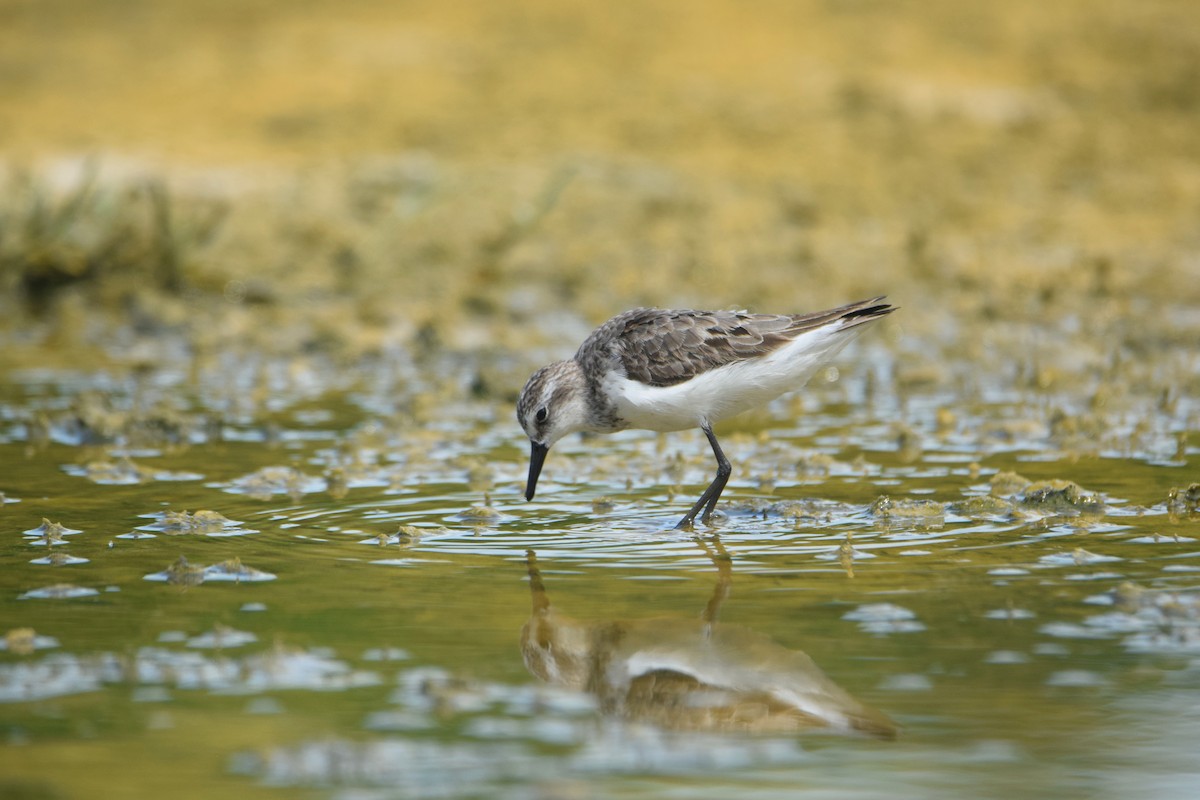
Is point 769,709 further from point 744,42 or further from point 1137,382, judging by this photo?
point 744,42

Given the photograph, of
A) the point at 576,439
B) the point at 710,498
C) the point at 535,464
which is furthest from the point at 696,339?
the point at 576,439

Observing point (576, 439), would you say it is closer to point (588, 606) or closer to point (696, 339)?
point (696, 339)

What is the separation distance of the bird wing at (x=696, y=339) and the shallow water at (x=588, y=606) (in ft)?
2.01

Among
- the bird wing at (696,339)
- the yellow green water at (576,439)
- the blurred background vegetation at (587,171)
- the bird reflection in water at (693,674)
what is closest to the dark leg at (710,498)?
the yellow green water at (576,439)

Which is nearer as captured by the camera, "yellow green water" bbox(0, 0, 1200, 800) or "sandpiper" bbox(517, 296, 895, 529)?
"yellow green water" bbox(0, 0, 1200, 800)

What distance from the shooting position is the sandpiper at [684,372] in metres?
7.11

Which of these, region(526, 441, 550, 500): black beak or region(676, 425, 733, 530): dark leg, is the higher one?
region(526, 441, 550, 500): black beak

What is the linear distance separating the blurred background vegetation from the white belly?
9.53ft

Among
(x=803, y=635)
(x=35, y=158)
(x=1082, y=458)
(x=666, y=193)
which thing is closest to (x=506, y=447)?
(x=1082, y=458)

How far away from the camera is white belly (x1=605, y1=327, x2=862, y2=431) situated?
7.09 metres

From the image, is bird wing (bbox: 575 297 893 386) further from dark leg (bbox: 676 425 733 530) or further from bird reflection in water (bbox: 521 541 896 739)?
bird reflection in water (bbox: 521 541 896 739)

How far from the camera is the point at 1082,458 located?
7.80 m

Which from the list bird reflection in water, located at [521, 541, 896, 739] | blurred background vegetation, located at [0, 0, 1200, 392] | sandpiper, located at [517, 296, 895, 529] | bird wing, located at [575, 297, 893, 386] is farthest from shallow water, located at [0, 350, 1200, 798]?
blurred background vegetation, located at [0, 0, 1200, 392]

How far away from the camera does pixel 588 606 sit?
5.56 metres
